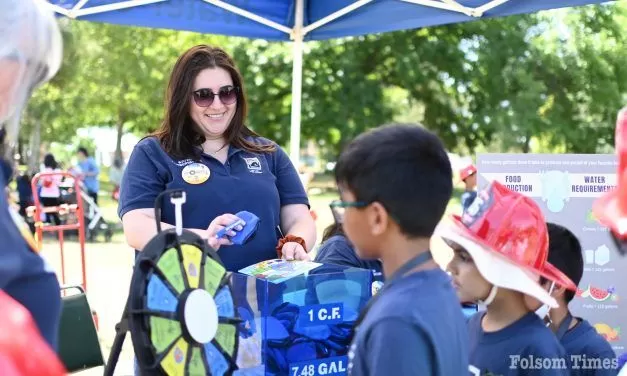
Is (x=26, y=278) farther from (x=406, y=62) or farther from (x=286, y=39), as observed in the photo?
(x=406, y=62)

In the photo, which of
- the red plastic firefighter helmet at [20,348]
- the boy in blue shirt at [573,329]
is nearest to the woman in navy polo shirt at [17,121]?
the red plastic firefighter helmet at [20,348]

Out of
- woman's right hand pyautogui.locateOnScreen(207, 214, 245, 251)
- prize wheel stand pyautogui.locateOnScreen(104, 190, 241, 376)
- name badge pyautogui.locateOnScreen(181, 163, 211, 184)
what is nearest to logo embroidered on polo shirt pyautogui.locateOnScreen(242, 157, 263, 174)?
name badge pyautogui.locateOnScreen(181, 163, 211, 184)

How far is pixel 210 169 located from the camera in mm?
2695

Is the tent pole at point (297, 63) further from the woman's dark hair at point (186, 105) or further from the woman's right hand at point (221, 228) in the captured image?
the woman's right hand at point (221, 228)

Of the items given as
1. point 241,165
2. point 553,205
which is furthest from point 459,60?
point 241,165

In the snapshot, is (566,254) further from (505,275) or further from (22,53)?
(22,53)

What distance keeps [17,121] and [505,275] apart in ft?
4.25

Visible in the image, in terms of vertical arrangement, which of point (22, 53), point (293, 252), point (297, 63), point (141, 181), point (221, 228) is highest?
point (297, 63)

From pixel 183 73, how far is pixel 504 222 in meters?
1.18

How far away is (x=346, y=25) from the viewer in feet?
17.0

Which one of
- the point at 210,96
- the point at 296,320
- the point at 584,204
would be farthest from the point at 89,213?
the point at 296,320

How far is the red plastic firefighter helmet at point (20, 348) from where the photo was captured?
1.16 metres

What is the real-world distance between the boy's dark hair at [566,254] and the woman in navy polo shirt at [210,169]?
32.3 inches

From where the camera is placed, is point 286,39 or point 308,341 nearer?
point 308,341
